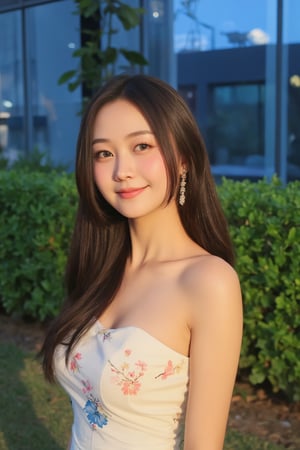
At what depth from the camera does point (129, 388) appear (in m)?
1.52

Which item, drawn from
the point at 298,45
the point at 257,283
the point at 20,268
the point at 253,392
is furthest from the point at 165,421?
the point at 298,45

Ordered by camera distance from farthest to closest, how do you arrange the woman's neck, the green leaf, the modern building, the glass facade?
1. the glass facade
2. the modern building
3. the green leaf
4. the woman's neck

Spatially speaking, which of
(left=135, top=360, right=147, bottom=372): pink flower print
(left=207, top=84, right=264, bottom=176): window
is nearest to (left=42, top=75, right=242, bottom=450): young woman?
(left=135, top=360, right=147, bottom=372): pink flower print

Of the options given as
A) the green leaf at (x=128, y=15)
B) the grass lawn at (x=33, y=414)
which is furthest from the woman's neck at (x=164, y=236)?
the green leaf at (x=128, y=15)

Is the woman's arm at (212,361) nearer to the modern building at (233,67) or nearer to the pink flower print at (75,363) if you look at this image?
the pink flower print at (75,363)

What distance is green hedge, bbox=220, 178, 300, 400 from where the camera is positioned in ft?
11.4

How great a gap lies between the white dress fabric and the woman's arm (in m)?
0.07

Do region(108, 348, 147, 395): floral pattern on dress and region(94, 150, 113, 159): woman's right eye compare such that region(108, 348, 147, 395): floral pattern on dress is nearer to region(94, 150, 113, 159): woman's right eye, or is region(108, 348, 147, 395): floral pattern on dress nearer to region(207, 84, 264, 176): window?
region(94, 150, 113, 159): woman's right eye

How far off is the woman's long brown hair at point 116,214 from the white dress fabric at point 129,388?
11cm

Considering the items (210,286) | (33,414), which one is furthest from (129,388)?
(33,414)

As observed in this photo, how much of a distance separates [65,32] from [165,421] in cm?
884

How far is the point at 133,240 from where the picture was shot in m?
1.84

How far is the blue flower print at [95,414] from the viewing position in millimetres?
1603

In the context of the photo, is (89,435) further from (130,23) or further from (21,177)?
(130,23)
